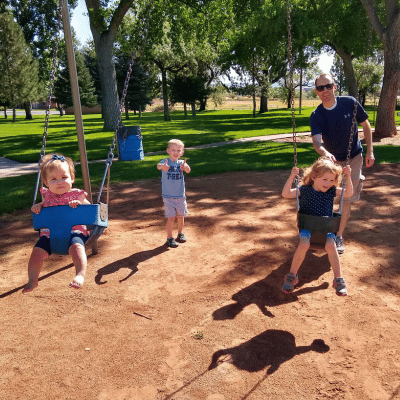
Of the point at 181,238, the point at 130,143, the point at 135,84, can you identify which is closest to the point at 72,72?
the point at 181,238

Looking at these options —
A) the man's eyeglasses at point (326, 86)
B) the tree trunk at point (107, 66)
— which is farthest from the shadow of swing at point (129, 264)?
the tree trunk at point (107, 66)

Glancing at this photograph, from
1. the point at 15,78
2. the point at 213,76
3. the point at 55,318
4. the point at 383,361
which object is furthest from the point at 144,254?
the point at 213,76

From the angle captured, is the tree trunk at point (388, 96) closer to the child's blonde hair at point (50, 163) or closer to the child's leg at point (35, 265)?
the child's blonde hair at point (50, 163)

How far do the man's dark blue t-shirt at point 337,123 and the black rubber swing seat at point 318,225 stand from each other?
1.12m

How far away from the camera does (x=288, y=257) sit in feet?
15.0

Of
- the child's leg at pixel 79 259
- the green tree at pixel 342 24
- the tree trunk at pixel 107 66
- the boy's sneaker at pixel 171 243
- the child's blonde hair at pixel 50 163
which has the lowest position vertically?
the boy's sneaker at pixel 171 243

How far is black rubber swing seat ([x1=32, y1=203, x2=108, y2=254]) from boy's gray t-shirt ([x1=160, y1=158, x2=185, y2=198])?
1.46 m

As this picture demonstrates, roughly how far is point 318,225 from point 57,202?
2.19 meters

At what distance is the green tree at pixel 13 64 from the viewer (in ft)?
115

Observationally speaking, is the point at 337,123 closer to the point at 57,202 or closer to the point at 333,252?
the point at 333,252

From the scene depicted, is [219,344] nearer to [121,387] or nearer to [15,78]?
[121,387]

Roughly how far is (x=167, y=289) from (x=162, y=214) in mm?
2526

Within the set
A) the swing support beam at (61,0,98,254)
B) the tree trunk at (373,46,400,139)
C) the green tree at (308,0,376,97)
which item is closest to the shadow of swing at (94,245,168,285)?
the swing support beam at (61,0,98,254)

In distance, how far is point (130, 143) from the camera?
11.3 m
